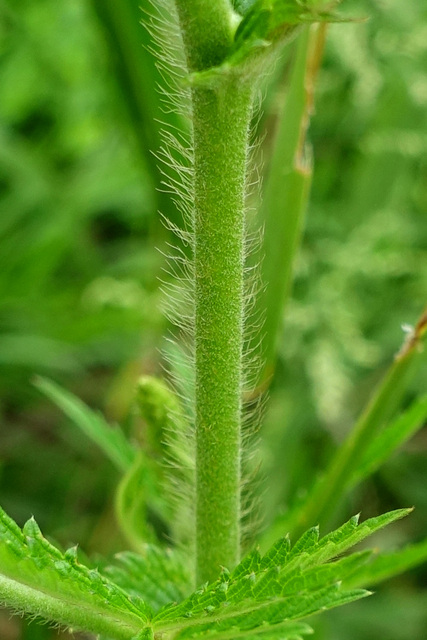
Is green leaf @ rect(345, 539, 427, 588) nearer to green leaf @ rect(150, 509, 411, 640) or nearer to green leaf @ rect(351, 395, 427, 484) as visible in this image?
green leaf @ rect(351, 395, 427, 484)

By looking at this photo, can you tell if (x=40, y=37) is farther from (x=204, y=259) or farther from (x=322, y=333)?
(x=204, y=259)

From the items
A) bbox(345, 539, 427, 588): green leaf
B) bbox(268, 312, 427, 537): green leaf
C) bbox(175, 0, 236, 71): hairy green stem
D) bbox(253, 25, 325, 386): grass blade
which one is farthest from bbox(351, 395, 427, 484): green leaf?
bbox(175, 0, 236, 71): hairy green stem

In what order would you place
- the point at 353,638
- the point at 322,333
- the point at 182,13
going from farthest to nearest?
the point at 322,333, the point at 353,638, the point at 182,13

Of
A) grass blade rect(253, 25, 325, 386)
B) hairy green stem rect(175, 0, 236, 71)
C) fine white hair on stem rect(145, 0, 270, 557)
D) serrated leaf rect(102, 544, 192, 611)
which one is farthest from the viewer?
grass blade rect(253, 25, 325, 386)

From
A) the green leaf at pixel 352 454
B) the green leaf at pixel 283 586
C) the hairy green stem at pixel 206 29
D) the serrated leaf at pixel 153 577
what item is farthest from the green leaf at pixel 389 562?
the hairy green stem at pixel 206 29

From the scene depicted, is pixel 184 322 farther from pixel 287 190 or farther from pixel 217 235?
pixel 287 190

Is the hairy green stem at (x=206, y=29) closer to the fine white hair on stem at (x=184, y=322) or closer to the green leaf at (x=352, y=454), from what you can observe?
the fine white hair on stem at (x=184, y=322)

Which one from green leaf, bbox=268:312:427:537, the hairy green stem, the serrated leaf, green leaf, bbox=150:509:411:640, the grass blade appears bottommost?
green leaf, bbox=150:509:411:640

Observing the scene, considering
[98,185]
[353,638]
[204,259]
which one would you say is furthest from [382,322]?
[204,259]
